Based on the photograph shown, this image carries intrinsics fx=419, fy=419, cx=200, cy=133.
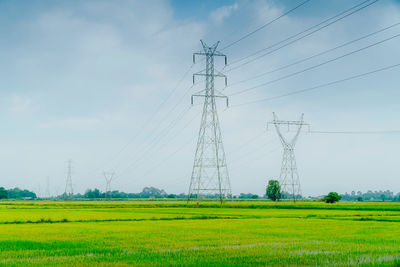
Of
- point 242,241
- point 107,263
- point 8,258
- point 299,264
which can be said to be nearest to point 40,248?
point 8,258

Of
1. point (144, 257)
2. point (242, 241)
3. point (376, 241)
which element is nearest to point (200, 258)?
point (144, 257)

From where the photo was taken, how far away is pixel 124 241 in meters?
19.6

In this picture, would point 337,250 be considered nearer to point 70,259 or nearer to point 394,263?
point 394,263

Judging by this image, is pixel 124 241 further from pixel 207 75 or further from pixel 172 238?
pixel 207 75

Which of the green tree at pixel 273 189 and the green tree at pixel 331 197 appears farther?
the green tree at pixel 273 189

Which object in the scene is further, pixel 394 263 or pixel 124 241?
pixel 124 241

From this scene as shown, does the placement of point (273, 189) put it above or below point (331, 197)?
above

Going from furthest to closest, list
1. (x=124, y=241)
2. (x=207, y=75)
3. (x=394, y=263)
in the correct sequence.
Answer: (x=207, y=75) → (x=124, y=241) → (x=394, y=263)

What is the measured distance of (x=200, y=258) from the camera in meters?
14.3

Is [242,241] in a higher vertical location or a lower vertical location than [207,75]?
lower

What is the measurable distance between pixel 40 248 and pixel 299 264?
10.5 meters

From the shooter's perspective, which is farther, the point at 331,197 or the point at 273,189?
the point at 273,189

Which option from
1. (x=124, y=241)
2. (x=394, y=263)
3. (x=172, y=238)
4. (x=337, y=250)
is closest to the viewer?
(x=394, y=263)

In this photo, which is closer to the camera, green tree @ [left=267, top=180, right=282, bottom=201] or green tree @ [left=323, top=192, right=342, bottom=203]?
green tree @ [left=323, top=192, right=342, bottom=203]
